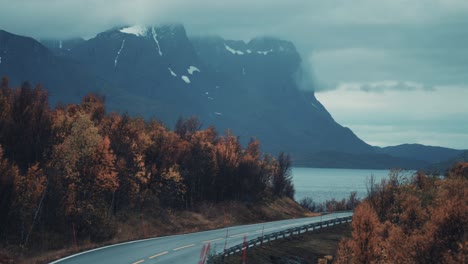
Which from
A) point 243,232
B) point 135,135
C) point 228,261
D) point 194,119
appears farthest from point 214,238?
point 194,119

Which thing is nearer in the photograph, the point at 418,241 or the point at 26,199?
the point at 418,241

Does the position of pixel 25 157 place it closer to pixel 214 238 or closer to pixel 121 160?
pixel 121 160

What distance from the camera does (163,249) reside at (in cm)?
3744

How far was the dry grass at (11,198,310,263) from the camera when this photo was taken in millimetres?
33719

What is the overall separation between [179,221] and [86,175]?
13754 millimetres

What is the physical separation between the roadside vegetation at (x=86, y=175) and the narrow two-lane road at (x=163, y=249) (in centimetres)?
307

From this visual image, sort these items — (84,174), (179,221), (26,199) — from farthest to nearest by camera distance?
(179,221), (84,174), (26,199)

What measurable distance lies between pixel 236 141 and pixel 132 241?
45.3 metres

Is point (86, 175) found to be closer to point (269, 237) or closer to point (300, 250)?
point (269, 237)

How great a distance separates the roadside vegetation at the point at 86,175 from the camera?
119 feet

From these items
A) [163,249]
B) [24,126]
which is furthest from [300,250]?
[24,126]

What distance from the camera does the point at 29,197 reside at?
3594 cm

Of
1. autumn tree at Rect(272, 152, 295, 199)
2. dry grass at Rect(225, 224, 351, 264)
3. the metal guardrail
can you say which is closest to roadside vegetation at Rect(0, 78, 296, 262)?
the metal guardrail

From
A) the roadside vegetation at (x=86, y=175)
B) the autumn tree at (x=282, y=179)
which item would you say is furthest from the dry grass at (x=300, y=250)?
the autumn tree at (x=282, y=179)
